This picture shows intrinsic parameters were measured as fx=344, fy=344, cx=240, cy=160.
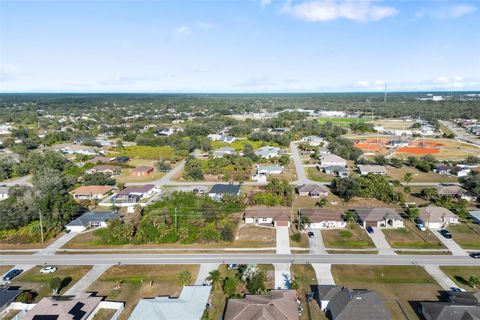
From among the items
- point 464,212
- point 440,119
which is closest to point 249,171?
point 464,212

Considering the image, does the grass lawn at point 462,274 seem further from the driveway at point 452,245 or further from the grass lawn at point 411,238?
the grass lawn at point 411,238

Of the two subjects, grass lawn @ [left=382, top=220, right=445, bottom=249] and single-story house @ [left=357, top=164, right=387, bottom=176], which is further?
single-story house @ [left=357, top=164, right=387, bottom=176]

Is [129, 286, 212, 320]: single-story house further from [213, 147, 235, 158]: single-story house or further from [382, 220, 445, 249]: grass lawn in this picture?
[213, 147, 235, 158]: single-story house

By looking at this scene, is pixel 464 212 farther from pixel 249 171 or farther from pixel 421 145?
pixel 421 145

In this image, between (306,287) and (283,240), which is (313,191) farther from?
(306,287)

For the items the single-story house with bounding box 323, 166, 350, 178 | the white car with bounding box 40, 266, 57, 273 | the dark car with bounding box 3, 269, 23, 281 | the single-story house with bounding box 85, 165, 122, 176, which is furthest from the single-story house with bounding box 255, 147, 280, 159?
the dark car with bounding box 3, 269, 23, 281

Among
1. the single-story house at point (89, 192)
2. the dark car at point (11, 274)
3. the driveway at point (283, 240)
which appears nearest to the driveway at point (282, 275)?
the driveway at point (283, 240)

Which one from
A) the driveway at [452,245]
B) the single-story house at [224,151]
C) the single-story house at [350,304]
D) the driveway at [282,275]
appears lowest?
the driveway at [452,245]
